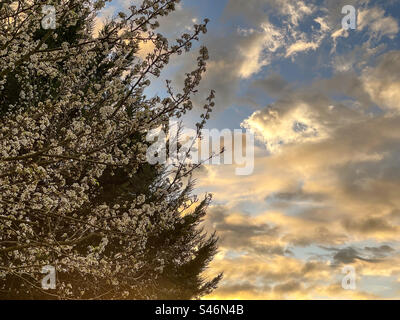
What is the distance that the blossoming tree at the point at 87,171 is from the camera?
607 cm

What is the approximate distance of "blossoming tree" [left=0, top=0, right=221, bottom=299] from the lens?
607cm

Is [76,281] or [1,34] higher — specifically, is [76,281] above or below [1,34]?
below

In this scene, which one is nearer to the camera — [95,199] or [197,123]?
[197,123]

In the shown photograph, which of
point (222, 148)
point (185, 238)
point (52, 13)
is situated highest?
point (52, 13)

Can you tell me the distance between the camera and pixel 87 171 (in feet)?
36.7
